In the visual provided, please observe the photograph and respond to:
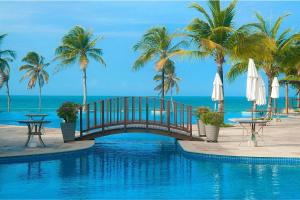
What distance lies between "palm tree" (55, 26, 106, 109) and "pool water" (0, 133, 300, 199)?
27.5 metres

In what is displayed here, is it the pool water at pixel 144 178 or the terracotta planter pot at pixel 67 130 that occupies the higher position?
the terracotta planter pot at pixel 67 130

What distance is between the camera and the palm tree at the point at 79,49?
40062 millimetres

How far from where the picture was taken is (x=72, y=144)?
14.5 metres

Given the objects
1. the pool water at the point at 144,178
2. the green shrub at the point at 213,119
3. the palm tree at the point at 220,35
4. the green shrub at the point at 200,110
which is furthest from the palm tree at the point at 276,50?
the pool water at the point at 144,178

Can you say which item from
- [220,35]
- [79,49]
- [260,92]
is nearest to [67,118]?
[260,92]

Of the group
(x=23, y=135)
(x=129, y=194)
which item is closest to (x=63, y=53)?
(x=23, y=135)

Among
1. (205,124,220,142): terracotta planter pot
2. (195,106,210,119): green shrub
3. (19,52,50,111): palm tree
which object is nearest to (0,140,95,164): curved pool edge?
(205,124,220,142): terracotta planter pot

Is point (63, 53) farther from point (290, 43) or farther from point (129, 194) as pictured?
point (129, 194)

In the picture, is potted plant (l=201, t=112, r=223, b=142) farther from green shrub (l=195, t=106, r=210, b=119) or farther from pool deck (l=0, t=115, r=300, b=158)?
green shrub (l=195, t=106, r=210, b=119)

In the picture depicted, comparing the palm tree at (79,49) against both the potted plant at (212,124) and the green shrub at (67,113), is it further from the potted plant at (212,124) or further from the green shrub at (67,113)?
the potted plant at (212,124)

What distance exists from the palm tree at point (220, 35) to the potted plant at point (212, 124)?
609 centimetres

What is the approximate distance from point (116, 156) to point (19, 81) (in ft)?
138

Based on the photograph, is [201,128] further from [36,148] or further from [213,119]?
[36,148]

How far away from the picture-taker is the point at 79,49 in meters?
40.3
